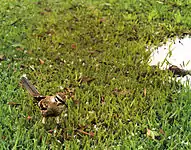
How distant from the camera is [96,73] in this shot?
4.19m

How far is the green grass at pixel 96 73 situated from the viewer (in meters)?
3.07

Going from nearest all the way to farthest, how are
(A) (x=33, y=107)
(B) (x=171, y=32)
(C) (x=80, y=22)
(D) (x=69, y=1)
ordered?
(A) (x=33, y=107) < (B) (x=171, y=32) < (C) (x=80, y=22) < (D) (x=69, y=1)

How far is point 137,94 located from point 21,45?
2.18 m

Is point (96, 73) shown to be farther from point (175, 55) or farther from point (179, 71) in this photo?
point (175, 55)

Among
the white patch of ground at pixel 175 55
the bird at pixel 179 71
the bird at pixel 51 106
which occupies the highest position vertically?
the white patch of ground at pixel 175 55

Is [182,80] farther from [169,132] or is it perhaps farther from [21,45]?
[21,45]

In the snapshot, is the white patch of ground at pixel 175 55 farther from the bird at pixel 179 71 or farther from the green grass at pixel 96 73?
the green grass at pixel 96 73

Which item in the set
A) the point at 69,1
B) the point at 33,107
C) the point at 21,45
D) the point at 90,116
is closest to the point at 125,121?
the point at 90,116

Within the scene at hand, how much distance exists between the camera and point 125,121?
10.8 ft

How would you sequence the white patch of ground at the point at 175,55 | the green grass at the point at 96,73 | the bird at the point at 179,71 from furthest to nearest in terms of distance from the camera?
the white patch of ground at the point at 175,55, the bird at the point at 179,71, the green grass at the point at 96,73

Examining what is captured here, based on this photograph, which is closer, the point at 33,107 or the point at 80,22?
the point at 33,107

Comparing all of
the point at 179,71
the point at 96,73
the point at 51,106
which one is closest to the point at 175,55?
the point at 179,71

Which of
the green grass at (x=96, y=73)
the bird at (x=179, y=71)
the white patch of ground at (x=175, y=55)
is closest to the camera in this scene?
the green grass at (x=96, y=73)

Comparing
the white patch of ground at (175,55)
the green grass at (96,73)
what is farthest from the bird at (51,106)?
the white patch of ground at (175,55)
